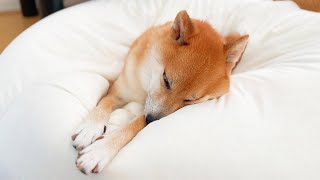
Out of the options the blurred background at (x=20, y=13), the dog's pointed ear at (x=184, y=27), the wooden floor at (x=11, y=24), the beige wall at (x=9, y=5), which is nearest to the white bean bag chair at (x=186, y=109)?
the dog's pointed ear at (x=184, y=27)

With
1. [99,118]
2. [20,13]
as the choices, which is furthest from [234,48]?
[20,13]

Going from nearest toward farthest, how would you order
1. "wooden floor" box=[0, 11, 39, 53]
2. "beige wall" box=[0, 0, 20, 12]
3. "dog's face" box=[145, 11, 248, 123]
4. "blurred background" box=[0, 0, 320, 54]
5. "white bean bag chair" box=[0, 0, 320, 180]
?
"white bean bag chair" box=[0, 0, 320, 180], "dog's face" box=[145, 11, 248, 123], "blurred background" box=[0, 0, 320, 54], "wooden floor" box=[0, 11, 39, 53], "beige wall" box=[0, 0, 20, 12]

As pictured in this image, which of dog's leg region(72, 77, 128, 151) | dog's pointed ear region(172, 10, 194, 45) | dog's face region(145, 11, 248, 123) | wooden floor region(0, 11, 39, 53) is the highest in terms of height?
dog's pointed ear region(172, 10, 194, 45)

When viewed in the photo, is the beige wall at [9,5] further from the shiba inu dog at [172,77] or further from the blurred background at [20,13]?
the shiba inu dog at [172,77]

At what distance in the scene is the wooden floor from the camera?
261cm

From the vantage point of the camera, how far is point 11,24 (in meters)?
2.80

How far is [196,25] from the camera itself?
1.32m

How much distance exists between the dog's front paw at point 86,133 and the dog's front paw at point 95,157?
0.03 meters

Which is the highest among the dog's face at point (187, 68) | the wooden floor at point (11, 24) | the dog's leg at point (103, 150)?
the dog's face at point (187, 68)

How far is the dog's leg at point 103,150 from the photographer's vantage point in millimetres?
987

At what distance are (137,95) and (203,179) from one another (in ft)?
1.90

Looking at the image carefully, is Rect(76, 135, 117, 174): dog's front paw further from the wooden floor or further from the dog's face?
the wooden floor

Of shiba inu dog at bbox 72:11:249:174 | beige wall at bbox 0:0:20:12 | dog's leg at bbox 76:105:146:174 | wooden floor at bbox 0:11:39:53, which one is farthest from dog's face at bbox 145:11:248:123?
beige wall at bbox 0:0:20:12

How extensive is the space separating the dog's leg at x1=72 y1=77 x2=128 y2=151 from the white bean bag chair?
31 millimetres
